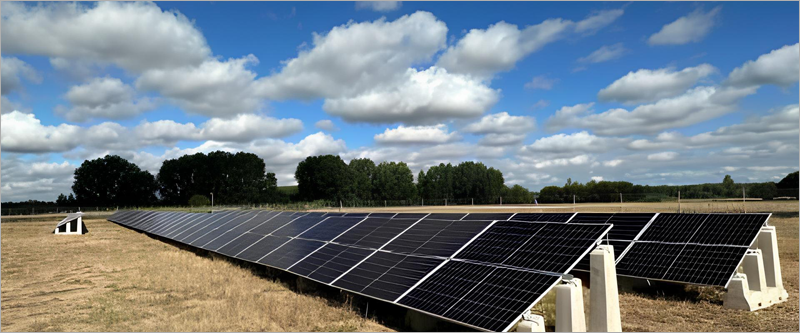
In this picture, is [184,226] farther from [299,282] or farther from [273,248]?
[299,282]

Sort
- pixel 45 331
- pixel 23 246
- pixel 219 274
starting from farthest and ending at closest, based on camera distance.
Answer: pixel 23 246, pixel 219 274, pixel 45 331

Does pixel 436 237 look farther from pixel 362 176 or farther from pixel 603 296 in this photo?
pixel 362 176

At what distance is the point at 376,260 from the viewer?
36.7 ft

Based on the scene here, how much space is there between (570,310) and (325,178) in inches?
4362

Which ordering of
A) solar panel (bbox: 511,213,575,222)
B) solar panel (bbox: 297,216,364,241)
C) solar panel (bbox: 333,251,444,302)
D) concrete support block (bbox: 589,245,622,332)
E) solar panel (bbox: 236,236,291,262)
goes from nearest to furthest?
concrete support block (bbox: 589,245,622,332) < solar panel (bbox: 333,251,444,302) < solar panel (bbox: 297,216,364,241) < solar panel (bbox: 511,213,575,222) < solar panel (bbox: 236,236,291,262)

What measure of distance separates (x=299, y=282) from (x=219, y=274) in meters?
3.89

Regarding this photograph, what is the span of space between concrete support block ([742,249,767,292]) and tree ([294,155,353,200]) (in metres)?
105

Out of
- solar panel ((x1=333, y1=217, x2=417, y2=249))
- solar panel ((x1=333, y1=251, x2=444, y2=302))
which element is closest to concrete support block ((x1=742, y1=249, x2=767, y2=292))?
solar panel ((x1=333, y1=251, x2=444, y2=302))

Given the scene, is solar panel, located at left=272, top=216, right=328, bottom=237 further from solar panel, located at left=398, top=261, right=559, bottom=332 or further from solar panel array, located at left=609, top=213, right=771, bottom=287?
solar panel array, located at left=609, top=213, right=771, bottom=287

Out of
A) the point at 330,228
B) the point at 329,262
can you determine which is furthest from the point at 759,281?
the point at 330,228

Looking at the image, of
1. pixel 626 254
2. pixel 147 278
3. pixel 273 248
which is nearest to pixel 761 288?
pixel 626 254

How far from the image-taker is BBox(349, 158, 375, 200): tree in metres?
122

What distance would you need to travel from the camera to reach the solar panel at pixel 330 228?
14.9 m

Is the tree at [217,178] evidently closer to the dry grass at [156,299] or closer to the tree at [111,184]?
the tree at [111,184]
